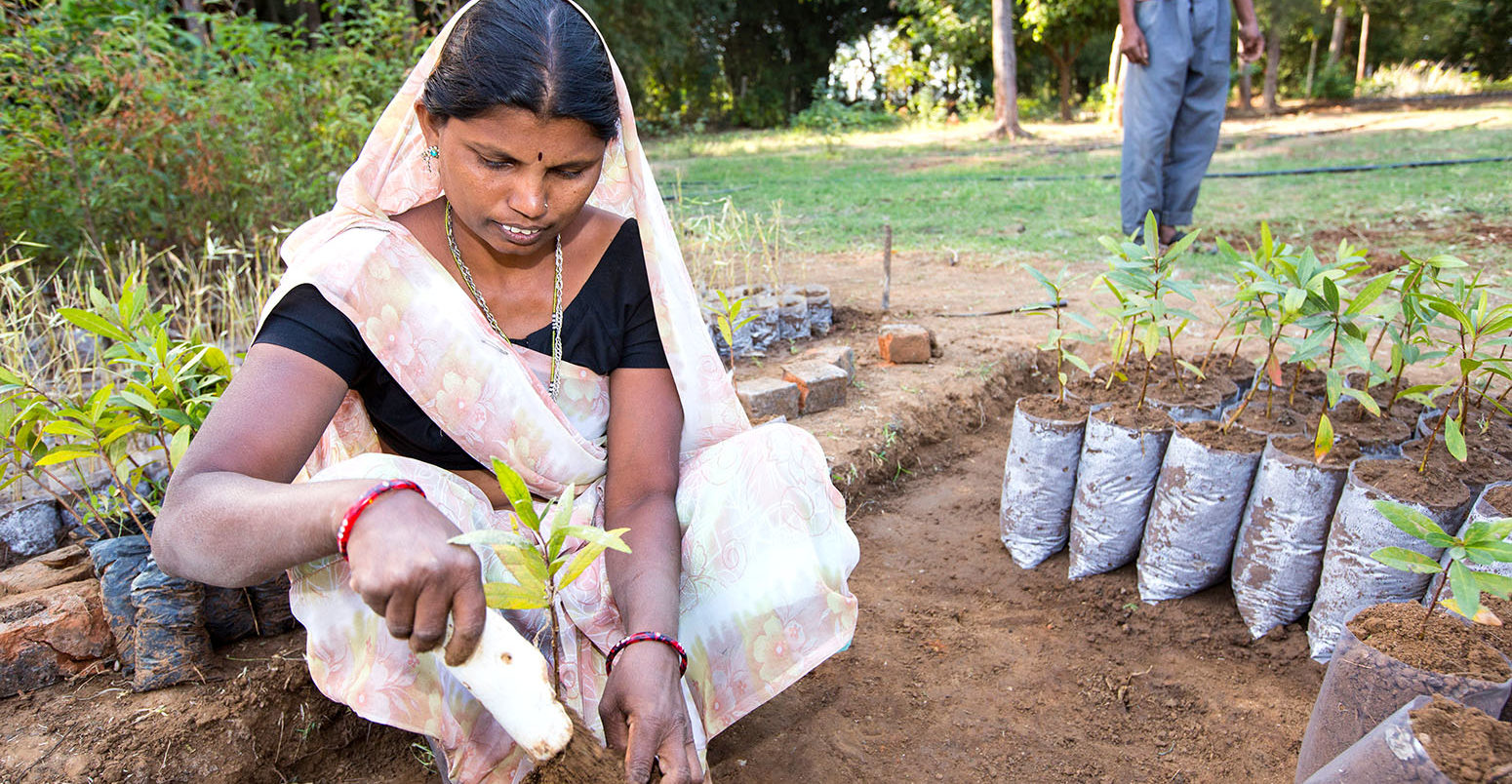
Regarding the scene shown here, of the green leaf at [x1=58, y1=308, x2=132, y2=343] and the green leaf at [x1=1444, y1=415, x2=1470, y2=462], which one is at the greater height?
the green leaf at [x1=58, y1=308, x2=132, y2=343]

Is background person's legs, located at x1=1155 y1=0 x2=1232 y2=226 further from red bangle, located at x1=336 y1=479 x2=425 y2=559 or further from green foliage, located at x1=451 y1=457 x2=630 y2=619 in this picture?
red bangle, located at x1=336 y1=479 x2=425 y2=559

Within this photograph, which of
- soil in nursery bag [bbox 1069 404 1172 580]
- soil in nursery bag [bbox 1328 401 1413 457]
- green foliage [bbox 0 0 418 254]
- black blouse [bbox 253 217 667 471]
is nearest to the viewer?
black blouse [bbox 253 217 667 471]

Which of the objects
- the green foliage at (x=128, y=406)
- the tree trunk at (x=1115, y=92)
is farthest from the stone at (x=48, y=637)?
the tree trunk at (x=1115, y=92)

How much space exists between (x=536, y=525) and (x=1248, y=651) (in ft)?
5.57

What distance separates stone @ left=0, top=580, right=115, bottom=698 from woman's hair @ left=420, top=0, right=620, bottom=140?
46.8 inches

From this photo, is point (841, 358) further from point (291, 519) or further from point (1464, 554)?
point (291, 519)

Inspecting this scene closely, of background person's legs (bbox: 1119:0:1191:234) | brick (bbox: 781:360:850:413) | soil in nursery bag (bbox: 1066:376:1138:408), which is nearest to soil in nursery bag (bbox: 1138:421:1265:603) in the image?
soil in nursery bag (bbox: 1066:376:1138:408)

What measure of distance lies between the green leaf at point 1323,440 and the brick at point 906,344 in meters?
A: 1.68

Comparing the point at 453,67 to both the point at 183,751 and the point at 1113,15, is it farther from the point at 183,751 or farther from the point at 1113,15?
the point at 1113,15

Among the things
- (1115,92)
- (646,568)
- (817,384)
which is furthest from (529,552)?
(1115,92)

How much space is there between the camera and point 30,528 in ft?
6.92

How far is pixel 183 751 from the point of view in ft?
5.28

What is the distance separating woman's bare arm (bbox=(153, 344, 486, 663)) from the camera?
38.4 inches

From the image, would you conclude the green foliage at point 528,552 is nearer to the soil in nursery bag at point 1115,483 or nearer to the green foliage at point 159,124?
the soil in nursery bag at point 1115,483
